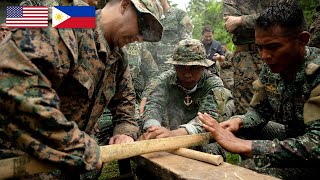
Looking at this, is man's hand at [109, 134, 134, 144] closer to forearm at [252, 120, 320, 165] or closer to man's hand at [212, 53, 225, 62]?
forearm at [252, 120, 320, 165]

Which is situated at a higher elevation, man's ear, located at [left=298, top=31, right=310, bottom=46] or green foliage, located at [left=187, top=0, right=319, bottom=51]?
green foliage, located at [left=187, top=0, right=319, bottom=51]

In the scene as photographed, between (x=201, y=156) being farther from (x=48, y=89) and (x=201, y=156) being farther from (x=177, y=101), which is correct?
(x=177, y=101)

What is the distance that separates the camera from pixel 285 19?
8.46 ft

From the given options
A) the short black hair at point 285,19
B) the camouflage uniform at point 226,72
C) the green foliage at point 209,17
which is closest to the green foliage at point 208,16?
the green foliage at point 209,17

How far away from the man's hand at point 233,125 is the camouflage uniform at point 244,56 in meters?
1.23

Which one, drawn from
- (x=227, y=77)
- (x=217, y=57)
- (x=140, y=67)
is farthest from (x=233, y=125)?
(x=227, y=77)

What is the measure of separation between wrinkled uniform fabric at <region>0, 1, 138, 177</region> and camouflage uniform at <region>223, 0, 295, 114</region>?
243cm

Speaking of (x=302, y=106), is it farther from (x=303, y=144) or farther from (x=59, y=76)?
(x=59, y=76)

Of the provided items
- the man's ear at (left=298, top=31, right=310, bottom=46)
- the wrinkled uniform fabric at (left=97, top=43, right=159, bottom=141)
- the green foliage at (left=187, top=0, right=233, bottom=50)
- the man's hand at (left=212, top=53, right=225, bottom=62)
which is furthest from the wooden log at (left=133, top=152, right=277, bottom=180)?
the green foliage at (left=187, top=0, right=233, bottom=50)

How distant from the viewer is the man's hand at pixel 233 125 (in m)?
3.11

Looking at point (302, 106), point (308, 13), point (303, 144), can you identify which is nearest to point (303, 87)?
point (302, 106)

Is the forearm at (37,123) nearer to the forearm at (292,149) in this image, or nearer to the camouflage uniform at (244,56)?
the forearm at (292,149)

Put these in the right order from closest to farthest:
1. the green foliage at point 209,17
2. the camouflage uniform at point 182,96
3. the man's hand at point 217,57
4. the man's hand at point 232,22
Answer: the camouflage uniform at point 182,96
the man's hand at point 232,22
the man's hand at point 217,57
the green foliage at point 209,17

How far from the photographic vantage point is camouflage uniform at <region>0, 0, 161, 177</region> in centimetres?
184
